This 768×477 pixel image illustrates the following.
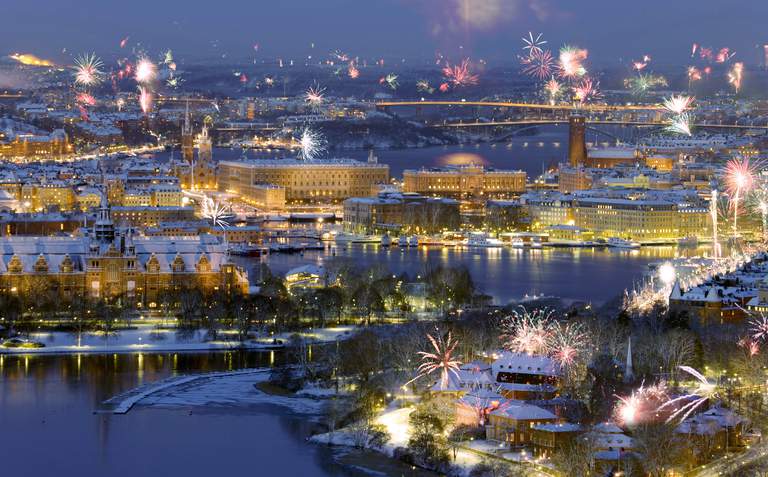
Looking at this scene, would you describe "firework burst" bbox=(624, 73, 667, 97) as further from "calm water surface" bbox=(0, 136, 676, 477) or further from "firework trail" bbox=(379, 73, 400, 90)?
"calm water surface" bbox=(0, 136, 676, 477)

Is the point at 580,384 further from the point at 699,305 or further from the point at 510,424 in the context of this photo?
the point at 699,305

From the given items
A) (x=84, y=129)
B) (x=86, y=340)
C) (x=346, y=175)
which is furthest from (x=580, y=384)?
(x=84, y=129)

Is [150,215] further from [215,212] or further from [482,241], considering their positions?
[482,241]

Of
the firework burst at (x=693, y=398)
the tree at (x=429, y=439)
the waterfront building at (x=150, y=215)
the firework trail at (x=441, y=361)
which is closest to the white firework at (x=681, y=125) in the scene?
the waterfront building at (x=150, y=215)

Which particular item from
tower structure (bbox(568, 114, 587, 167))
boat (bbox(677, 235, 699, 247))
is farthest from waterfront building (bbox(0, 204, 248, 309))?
tower structure (bbox(568, 114, 587, 167))

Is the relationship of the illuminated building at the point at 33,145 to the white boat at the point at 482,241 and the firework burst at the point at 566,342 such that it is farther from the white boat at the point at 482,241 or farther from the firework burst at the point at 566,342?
the firework burst at the point at 566,342

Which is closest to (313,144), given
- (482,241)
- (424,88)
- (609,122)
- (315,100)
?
(315,100)
